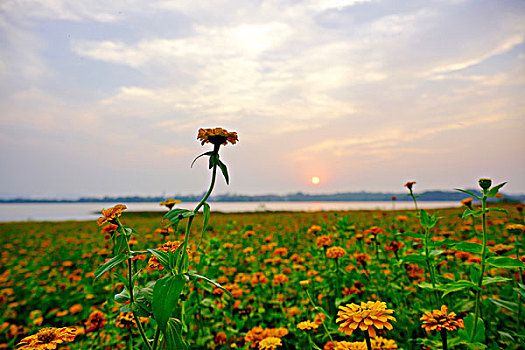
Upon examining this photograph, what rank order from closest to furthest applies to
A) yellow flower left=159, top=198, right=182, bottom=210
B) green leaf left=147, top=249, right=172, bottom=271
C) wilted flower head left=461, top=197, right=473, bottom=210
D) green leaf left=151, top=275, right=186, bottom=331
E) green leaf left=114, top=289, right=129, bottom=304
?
green leaf left=151, top=275, right=186, bottom=331, green leaf left=147, top=249, right=172, bottom=271, green leaf left=114, top=289, right=129, bottom=304, yellow flower left=159, top=198, right=182, bottom=210, wilted flower head left=461, top=197, right=473, bottom=210

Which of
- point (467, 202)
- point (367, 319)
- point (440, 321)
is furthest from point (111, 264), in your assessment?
point (467, 202)

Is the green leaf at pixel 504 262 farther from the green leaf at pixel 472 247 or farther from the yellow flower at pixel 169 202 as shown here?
the yellow flower at pixel 169 202

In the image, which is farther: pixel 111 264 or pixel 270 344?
pixel 270 344

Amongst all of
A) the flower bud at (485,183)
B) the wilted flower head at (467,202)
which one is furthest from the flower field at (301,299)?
the wilted flower head at (467,202)

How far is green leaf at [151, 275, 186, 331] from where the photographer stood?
706mm

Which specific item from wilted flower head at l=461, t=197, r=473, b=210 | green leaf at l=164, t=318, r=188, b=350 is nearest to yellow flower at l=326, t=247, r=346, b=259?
wilted flower head at l=461, t=197, r=473, b=210

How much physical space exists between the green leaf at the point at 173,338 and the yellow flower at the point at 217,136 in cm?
61

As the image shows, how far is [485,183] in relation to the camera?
114cm

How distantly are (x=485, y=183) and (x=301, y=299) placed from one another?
1.89 meters

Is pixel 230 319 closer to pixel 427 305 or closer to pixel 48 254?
pixel 427 305

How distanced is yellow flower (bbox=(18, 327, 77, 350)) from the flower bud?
168 centimetres

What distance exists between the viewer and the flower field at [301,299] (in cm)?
100

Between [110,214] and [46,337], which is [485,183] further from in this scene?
[46,337]

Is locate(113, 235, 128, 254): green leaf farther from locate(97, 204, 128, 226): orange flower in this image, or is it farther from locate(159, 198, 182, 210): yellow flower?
locate(159, 198, 182, 210): yellow flower
